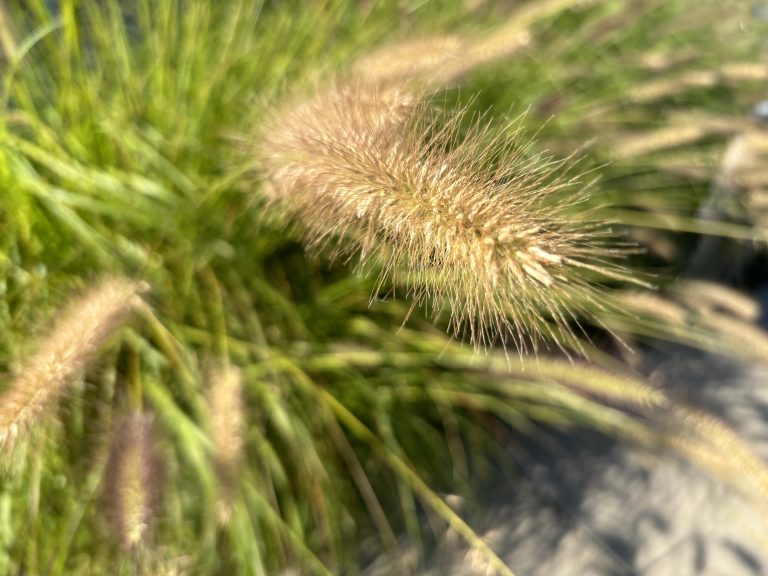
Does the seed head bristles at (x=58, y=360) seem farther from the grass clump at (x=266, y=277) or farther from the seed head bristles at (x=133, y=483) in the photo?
the seed head bristles at (x=133, y=483)

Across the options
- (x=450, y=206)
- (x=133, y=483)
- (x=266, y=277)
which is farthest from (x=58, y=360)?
(x=266, y=277)

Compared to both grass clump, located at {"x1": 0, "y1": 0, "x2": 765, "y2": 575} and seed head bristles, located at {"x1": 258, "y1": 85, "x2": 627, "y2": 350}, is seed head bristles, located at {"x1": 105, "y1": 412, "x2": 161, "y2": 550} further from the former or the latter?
seed head bristles, located at {"x1": 258, "y1": 85, "x2": 627, "y2": 350}

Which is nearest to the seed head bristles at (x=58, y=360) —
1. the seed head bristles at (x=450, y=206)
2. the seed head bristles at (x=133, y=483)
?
the seed head bristles at (x=133, y=483)

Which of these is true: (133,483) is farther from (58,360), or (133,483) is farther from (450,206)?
(450,206)

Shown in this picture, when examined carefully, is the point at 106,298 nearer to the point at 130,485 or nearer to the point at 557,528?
the point at 130,485

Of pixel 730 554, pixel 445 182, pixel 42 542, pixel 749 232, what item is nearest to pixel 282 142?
pixel 445 182

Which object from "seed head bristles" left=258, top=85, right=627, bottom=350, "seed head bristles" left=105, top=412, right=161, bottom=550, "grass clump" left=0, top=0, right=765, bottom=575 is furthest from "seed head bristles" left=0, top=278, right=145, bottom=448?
"seed head bristles" left=258, top=85, right=627, bottom=350
